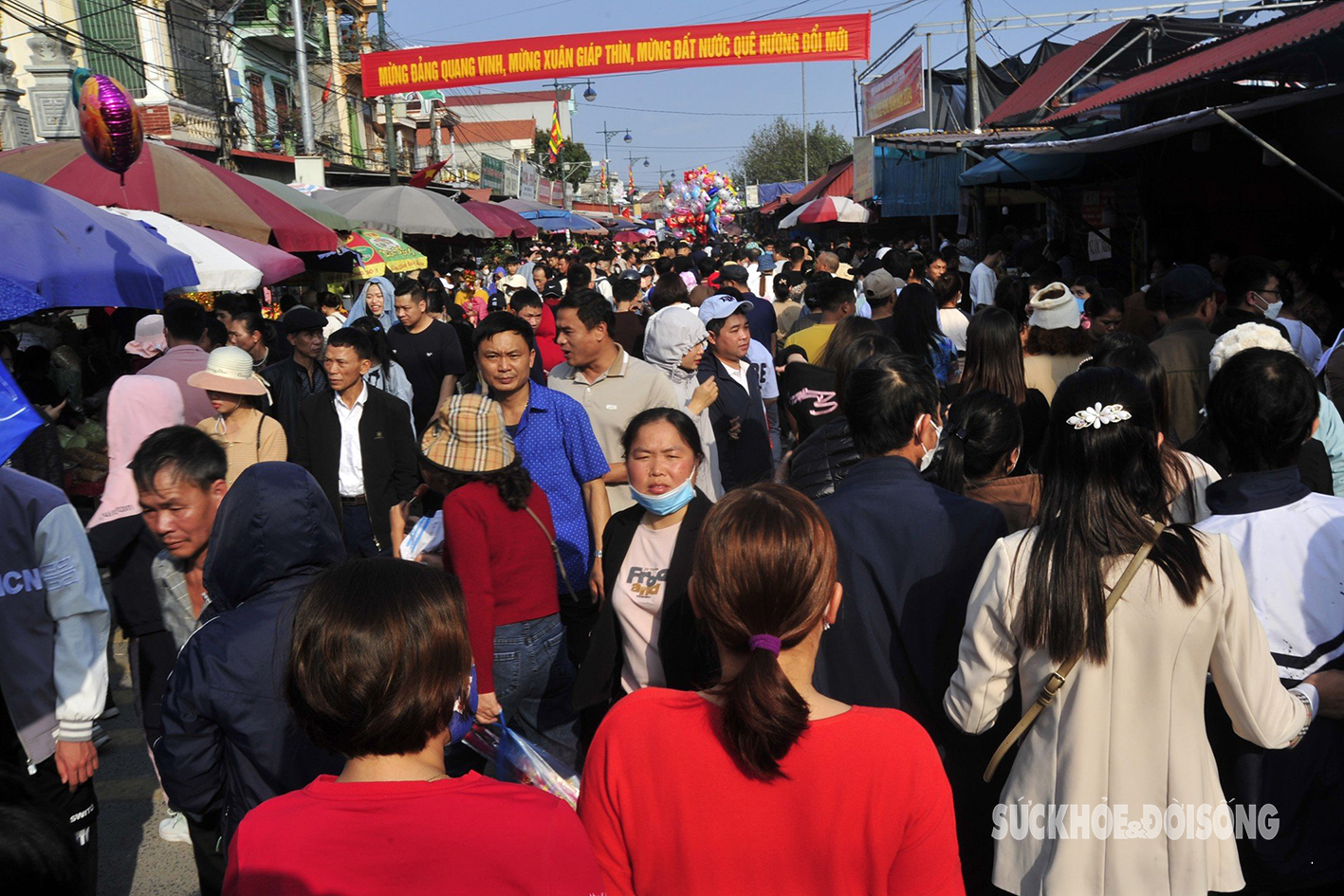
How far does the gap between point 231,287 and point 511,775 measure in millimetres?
6751

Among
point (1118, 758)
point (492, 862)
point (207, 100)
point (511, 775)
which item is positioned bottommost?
point (511, 775)

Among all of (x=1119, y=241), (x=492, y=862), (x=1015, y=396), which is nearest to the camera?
(x=492, y=862)

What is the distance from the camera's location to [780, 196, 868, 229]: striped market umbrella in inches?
859

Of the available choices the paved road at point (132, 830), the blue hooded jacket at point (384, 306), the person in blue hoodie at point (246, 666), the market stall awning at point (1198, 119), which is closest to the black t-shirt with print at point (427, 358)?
the blue hooded jacket at point (384, 306)

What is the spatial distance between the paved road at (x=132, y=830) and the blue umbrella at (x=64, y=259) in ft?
6.80

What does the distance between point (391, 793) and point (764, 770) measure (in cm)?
59

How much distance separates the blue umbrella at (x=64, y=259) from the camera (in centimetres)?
493

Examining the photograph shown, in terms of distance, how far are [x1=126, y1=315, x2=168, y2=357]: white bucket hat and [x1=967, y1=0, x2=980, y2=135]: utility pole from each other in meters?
15.3

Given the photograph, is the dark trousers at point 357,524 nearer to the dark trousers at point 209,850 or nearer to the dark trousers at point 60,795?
the dark trousers at point 60,795

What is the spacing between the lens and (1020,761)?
90.6 inches

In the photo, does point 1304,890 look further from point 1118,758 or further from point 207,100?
point 207,100

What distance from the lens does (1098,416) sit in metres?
2.21

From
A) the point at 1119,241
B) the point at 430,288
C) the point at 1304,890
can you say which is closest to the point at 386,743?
the point at 1304,890

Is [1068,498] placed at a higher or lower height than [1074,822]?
higher
